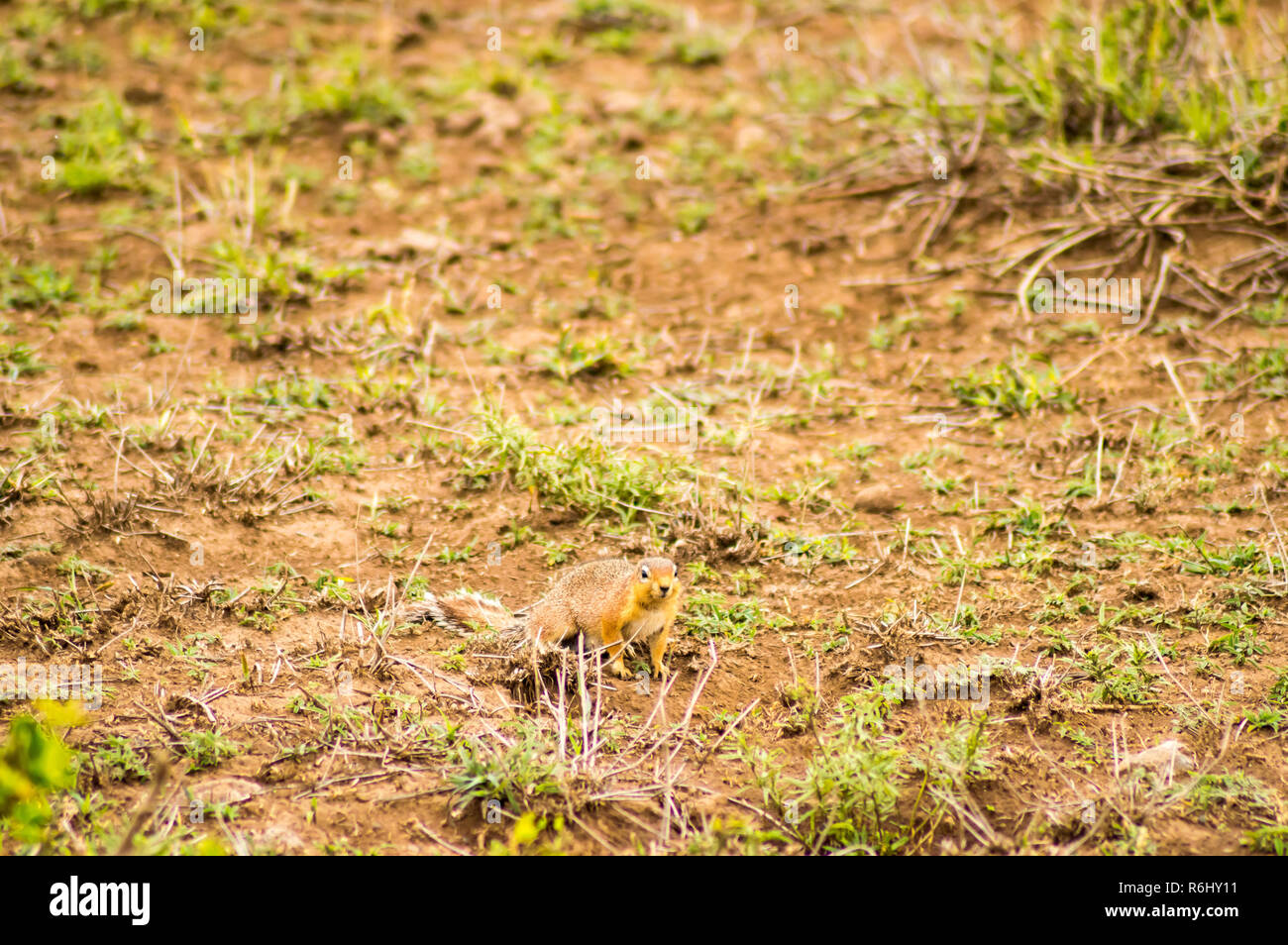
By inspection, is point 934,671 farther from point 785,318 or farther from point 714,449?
point 785,318

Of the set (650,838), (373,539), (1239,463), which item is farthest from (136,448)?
(1239,463)

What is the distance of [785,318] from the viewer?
6469 millimetres

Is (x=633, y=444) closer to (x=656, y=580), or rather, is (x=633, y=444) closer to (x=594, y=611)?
(x=594, y=611)

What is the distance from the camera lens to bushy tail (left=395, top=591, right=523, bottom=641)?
4.16m

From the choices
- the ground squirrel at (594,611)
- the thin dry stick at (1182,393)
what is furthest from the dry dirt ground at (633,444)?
the ground squirrel at (594,611)

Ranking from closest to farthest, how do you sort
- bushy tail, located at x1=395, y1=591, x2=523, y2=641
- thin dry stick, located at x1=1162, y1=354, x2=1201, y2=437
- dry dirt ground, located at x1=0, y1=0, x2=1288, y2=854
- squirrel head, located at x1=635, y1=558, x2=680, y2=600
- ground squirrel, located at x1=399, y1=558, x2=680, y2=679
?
dry dirt ground, located at x1=0, y1=0, x2=1288, y2=854 < squirrel head, located at x1=635, y1=558, x2=680, y2=600 < ground squirrel, located at x1=399, y1=558, x2=680, y2=679 < bushy tail, located at x1=395, y1=591, x2=523, y2=641 < thin dry stick, located at x1=1162, y1=354, x2=1201, y2=437

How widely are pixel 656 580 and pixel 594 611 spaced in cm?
37

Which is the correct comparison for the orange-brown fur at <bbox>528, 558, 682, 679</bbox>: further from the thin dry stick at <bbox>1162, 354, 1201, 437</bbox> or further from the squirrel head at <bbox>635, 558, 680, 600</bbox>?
the thin dry stick at <bbox>1162, 354, 1201, 437</bbox>

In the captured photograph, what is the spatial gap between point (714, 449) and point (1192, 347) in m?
2.70

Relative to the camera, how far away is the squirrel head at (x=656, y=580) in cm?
379

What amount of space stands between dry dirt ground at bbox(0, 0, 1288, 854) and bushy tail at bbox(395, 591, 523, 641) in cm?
9

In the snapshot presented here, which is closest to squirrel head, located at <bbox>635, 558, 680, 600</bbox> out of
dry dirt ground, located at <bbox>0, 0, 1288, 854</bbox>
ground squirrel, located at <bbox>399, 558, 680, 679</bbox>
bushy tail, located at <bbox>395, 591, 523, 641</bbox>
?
ground squirrel, located at <bbox>399, 558, 680, 679</bbox>

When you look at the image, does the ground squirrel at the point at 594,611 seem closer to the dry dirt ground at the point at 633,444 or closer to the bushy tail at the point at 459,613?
the bushy tail at the point at 459,613

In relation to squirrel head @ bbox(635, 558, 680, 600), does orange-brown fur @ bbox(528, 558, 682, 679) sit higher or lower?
lower
